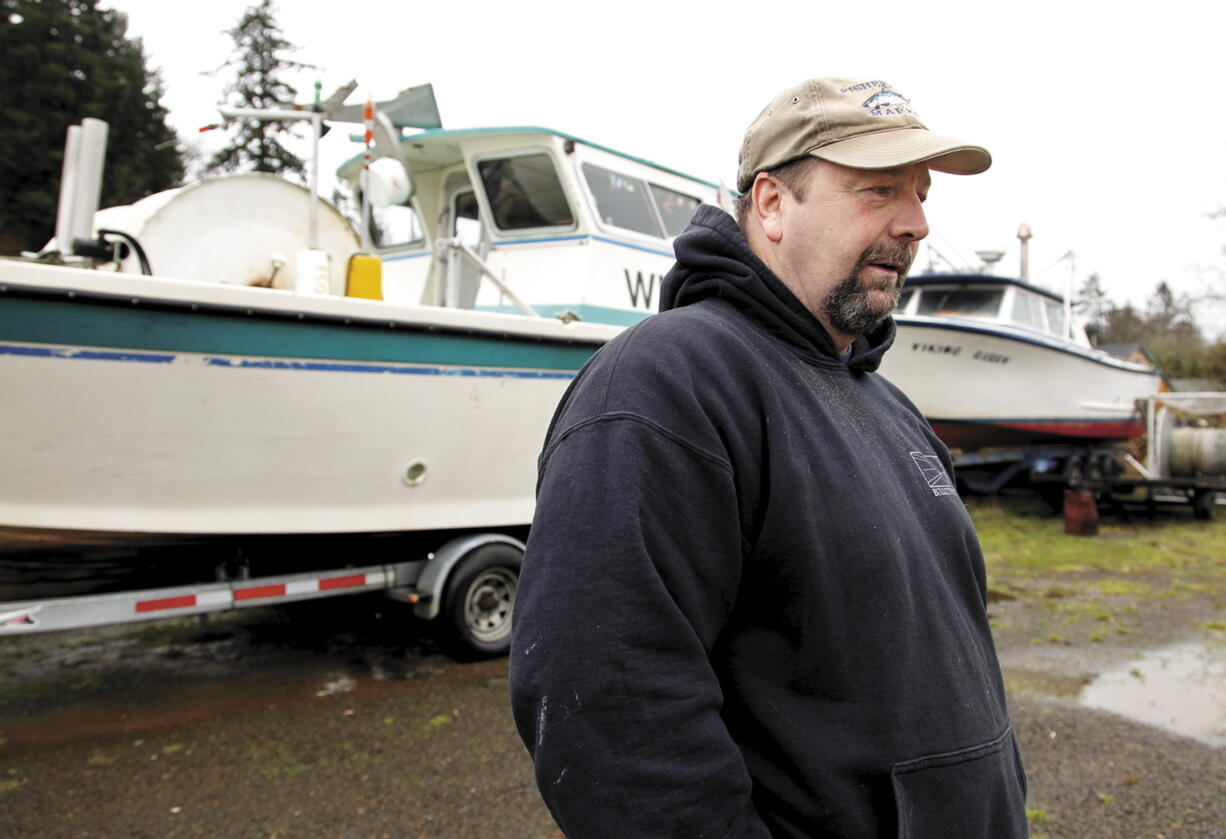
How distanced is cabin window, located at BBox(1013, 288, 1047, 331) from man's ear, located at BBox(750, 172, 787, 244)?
1063 centimetres

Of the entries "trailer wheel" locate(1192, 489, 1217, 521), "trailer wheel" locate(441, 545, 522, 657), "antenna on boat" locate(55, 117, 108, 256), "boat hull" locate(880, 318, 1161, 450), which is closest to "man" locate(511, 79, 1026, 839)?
"antenna on boat" locate(55, 117, 108, 256)

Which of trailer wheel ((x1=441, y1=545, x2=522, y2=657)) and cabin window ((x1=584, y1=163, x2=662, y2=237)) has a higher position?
cabin window ((x1=584, y1=163, x2=662, y2=237))

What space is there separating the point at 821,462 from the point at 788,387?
0.14 meters

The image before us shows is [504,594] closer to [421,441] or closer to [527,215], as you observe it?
[421,441]

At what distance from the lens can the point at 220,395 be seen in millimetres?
3990

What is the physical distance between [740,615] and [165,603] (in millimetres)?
3702

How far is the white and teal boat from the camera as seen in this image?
3703 millimetres

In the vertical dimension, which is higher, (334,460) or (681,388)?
(681,388)

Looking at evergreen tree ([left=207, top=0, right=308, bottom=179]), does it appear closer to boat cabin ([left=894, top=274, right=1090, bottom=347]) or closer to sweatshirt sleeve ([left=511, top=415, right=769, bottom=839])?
boat cabin ([left=894, top=274, right=1090, bottom=347])

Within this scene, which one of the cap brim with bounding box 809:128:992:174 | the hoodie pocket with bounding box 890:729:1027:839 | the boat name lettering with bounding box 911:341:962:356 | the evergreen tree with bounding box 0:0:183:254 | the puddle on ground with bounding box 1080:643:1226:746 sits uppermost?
the evergreen tree with bounding box 0:0:183:254

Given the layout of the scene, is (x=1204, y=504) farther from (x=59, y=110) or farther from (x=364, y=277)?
(x=59, y=110)

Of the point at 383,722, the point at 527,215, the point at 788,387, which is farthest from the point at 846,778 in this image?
the point at 527,215

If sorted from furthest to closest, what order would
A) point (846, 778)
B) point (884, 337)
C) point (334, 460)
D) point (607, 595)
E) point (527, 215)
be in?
1. point (527, 215)
2. point (334, 460)
3. point (884, 337)
4. point (846, 778)
5. point (607, 595)

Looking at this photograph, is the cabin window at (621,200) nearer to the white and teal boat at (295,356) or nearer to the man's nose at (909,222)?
the white and teal boat at (295,356)
